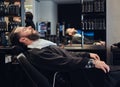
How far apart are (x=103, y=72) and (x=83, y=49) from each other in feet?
9.24

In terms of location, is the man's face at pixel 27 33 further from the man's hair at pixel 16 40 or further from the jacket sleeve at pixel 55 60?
the jacket sleeve at pixel 55 60

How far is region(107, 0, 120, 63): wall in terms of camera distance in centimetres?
504

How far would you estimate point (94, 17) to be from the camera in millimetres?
5656

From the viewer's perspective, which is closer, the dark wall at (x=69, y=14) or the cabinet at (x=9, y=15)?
the cabinet at (x=9, y=15)

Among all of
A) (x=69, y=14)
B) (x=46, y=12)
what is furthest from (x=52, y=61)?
(x=69, y=14)

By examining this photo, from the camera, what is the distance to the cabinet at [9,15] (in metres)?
5.50

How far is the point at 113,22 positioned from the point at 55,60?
3031 mm

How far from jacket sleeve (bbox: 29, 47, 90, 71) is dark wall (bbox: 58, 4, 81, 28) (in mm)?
6033

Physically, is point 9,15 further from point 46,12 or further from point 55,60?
point 55,60

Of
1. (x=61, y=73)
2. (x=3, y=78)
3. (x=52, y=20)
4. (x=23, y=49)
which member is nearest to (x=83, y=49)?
(x=3, y=78)

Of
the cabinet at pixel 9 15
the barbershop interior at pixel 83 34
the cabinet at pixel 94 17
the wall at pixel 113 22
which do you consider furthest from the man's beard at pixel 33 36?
the cabinet at pixel 94 17

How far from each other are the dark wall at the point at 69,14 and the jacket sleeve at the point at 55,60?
6033 mm

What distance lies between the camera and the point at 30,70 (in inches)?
83.6

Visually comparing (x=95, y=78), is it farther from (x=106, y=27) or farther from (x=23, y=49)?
(x=106, y=27)
